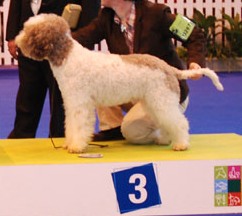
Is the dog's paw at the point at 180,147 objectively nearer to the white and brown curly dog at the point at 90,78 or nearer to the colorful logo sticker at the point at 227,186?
the white and brown curly dog at the point at 90,78

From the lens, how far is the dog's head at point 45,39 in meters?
2.35

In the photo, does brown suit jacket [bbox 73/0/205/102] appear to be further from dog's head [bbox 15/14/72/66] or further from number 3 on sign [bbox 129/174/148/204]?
number 3 on sign [bbox 129/174/148/204]

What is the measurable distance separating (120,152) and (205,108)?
334 cm

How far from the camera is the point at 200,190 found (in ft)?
7.81

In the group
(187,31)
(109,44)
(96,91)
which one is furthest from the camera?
(109,44)

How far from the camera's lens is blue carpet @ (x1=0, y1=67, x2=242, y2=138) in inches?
190

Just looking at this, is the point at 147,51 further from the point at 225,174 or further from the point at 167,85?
the point at 225,174

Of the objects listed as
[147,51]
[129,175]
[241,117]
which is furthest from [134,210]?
[241,117]

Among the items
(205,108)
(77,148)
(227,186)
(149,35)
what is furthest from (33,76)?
(205,108)

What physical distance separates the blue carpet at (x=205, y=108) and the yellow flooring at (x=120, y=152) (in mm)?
1759

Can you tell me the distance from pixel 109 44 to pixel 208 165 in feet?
2.97

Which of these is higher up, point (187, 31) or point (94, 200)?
point (187, 31)

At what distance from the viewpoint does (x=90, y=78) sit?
2.43 meters

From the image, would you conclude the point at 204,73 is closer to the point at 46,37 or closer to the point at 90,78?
the point at 90,78
